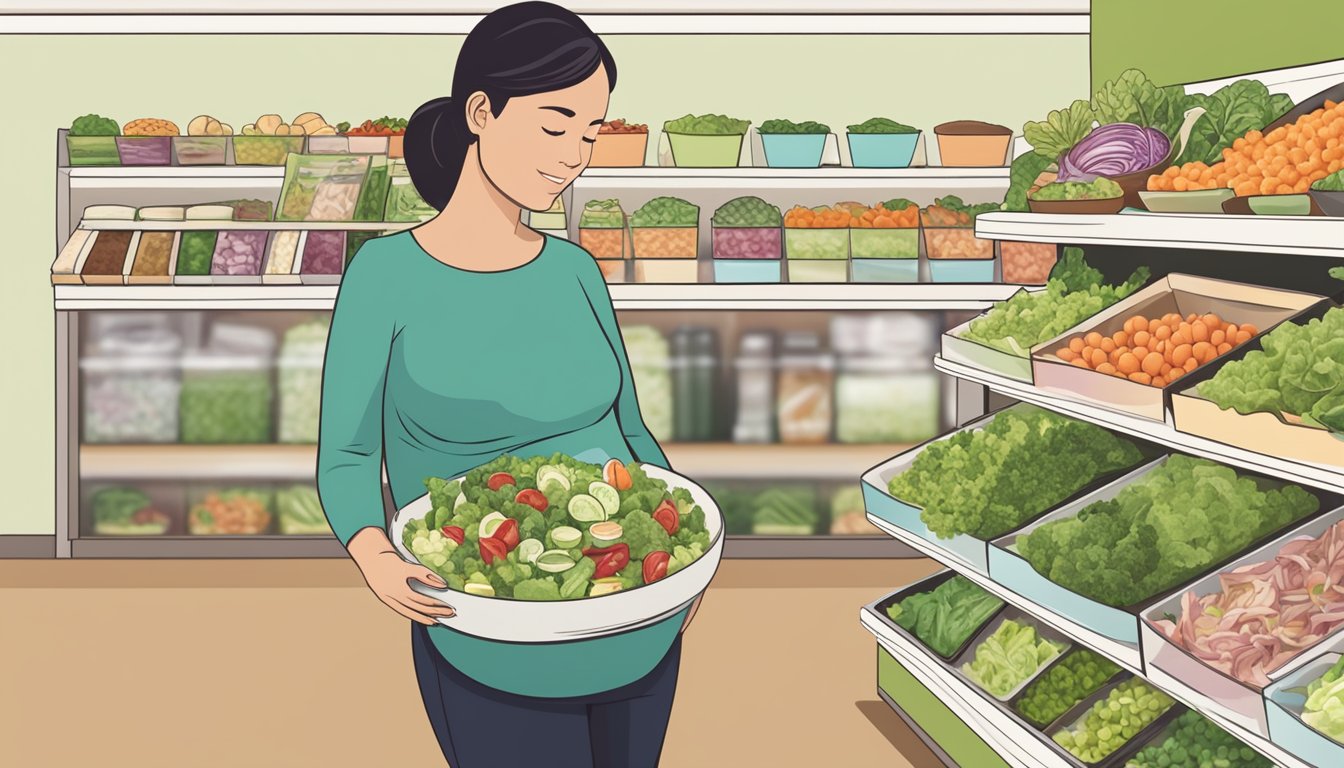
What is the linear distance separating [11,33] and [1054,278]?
17.0ft

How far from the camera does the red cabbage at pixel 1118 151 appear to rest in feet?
10.4

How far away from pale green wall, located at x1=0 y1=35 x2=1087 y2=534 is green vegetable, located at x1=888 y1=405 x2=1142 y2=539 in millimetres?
3193

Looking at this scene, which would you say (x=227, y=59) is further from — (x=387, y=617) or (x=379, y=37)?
(x=387, y=617)

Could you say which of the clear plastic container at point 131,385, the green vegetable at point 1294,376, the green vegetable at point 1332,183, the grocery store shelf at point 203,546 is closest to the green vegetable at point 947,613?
the green vegetable at point 1294,376

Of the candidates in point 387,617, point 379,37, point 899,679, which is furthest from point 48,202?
point 899,679

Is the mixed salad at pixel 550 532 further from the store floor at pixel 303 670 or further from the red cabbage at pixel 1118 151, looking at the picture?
the store floor at pixel 303 670

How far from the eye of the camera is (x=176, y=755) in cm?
389

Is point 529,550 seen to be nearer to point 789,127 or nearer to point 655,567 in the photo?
point 655,567

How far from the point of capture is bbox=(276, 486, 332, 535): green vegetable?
19.8 ft

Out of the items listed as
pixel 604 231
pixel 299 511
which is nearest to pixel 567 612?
pixel 604 231

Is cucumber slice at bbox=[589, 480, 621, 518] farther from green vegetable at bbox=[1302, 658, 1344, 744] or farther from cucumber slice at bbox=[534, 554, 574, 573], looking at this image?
green vegetable at bbox=[1302, 658, 1344, 744]

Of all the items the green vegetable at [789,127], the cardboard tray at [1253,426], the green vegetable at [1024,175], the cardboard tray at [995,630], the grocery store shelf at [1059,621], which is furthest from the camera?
the green vegetable at [789,127]

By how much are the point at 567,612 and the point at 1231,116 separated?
230 centimetres

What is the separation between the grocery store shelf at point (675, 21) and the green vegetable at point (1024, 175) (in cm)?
271
